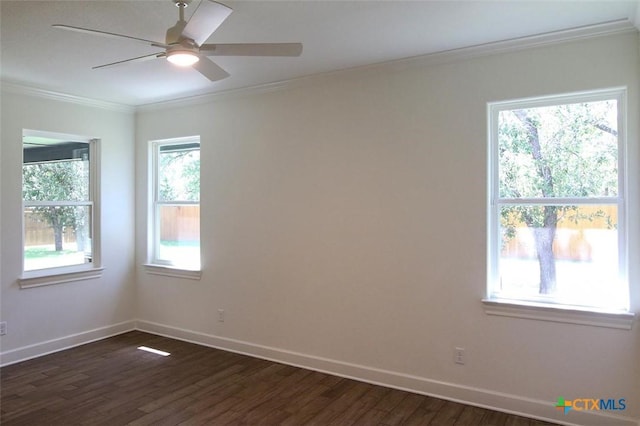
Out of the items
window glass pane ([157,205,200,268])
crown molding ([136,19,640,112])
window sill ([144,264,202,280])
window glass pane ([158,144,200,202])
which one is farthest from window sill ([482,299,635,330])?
window glass pane ([158,144,200,202])

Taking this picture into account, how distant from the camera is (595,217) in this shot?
2.98m

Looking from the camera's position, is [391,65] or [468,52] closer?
[468,52]

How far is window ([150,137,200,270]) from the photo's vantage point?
490 centimetres

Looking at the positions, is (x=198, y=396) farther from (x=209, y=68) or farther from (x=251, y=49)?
(x=251, y=49)

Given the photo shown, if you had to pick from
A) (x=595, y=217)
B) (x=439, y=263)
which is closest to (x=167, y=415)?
(x=439, y=263)

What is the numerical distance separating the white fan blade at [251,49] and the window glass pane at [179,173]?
8.86 ft

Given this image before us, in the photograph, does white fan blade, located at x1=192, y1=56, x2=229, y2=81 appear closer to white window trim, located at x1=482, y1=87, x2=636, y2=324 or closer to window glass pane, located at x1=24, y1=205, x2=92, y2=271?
white window trim, located at x1=482, y1=87, x2=636, y2=324

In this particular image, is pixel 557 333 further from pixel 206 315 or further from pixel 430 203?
pixel 206 315

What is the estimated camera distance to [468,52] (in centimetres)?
321

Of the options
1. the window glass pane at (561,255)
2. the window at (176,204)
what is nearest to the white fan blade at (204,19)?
the window glass pane at (561,255)

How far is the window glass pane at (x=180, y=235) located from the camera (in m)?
4.89

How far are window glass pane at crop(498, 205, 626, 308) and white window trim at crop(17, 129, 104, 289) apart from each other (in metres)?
4.18

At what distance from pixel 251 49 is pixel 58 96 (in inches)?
125

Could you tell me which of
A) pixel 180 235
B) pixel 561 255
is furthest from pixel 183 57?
pixel 180 235
